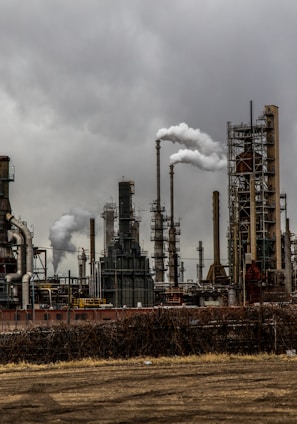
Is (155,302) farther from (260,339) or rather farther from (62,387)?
(62,387)

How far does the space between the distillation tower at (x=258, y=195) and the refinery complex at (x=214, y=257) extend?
0.10 m

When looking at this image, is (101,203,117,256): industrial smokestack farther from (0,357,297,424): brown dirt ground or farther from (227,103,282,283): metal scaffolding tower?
(0,357,297,424): brown dirt ground

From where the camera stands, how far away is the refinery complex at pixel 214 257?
77875 millimetres

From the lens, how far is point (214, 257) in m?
97.1

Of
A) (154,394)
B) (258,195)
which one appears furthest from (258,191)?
(154,394)

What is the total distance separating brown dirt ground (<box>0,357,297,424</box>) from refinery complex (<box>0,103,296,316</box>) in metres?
47.3

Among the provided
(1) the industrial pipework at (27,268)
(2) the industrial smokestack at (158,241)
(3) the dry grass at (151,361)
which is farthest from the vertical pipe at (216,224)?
(3) the dry grass at (151,361)

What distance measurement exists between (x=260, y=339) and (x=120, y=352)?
537cm

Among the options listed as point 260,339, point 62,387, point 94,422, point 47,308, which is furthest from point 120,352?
point 47,308

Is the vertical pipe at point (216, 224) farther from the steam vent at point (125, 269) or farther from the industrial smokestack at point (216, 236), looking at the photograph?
the steam vent at point (125, 269)

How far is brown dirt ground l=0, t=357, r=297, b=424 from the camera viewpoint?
59.8ft

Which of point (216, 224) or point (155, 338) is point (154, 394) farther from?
point (216, 224)

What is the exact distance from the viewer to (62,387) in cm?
2373

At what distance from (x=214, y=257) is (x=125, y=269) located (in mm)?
16510
